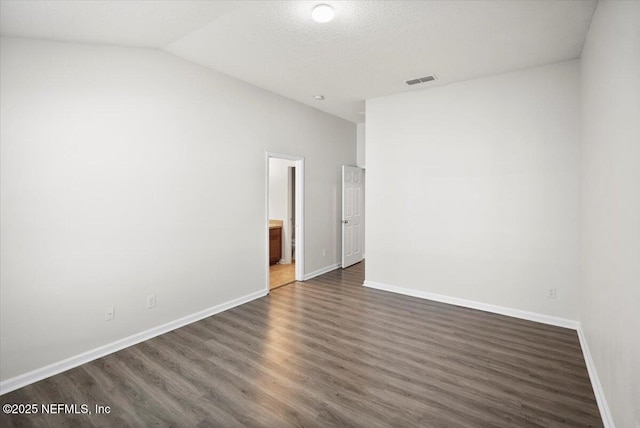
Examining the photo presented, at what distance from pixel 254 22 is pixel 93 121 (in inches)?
63.7

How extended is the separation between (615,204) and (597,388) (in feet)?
4.43

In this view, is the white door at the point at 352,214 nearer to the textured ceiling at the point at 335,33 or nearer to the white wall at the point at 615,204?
the textured ceiling at the point at 335,33

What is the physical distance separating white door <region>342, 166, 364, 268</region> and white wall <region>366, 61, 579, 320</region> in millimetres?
1152

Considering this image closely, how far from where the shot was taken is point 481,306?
154 inches

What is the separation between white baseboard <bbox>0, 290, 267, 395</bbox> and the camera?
7.66 feet

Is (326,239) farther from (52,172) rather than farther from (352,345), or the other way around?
(52,172)

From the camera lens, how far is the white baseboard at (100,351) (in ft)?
7.66

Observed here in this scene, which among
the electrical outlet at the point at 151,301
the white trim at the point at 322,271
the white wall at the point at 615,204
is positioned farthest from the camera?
the white trim at the point at 322,271

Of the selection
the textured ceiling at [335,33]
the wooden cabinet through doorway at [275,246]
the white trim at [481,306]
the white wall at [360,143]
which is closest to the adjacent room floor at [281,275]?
the wooden cabinet through doorway at [275,246]

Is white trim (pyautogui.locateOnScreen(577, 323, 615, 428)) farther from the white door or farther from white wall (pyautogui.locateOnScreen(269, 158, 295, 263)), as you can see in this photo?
white wall (pyautogui.locateOnScreen(269, 158, 295, 263))

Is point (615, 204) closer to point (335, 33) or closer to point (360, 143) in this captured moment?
point (335, 33)

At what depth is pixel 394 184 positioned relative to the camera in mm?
4574

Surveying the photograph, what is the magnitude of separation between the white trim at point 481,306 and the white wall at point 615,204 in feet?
2.50

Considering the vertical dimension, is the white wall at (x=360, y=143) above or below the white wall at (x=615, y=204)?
above
